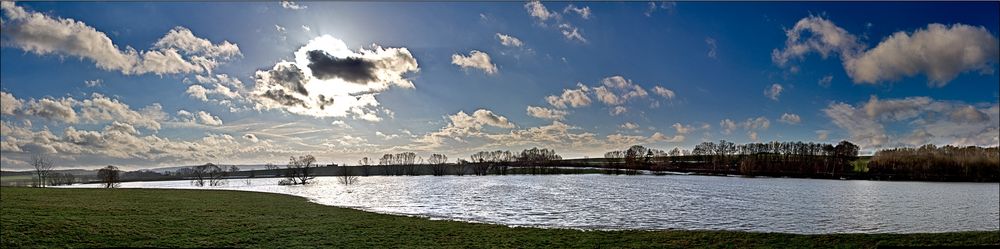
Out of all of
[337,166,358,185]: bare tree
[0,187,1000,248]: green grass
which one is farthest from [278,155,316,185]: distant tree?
[0,187,1000,248]: green grass

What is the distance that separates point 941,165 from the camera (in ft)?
513

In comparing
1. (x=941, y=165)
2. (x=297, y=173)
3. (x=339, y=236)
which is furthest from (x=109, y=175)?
(x=941, y=165)

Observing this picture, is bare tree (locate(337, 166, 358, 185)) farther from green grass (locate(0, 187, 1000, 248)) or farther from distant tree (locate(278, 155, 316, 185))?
green grass (locate(0, 187, 1000, 248))

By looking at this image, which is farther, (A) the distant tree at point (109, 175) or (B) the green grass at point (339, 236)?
(A) the distant tree at point (109, 175)

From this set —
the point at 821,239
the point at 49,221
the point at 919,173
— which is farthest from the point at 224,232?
the point at 919,173

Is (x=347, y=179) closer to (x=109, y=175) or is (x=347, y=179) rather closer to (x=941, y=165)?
(x=109, y=175)

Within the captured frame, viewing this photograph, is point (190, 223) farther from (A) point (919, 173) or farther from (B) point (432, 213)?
(A) point (919, 173)

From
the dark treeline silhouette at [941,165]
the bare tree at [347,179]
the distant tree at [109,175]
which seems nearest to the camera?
the distant tree at [109,175]

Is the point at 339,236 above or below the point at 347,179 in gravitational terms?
above

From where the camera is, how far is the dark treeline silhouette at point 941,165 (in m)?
145

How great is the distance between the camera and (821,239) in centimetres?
2209

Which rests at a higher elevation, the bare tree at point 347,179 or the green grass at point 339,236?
the green grass at point 339,236

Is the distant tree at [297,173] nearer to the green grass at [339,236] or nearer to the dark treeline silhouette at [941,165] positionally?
the green grass at [339,236]

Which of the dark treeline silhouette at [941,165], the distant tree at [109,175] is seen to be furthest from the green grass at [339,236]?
the dark treeline silhouette at [941,165]
